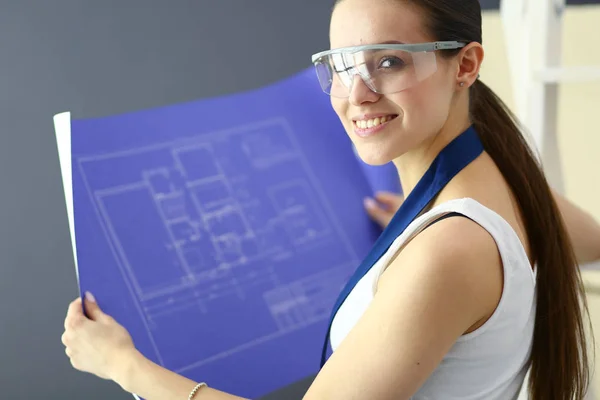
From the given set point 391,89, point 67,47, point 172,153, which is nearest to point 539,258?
point 391,89

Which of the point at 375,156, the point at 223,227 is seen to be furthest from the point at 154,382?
the point at 375,156

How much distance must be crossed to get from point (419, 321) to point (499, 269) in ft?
0.49

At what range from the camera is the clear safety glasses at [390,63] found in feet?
3.34

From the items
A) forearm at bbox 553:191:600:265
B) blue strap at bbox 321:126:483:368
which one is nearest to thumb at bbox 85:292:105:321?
blue strap at bbox 321:126:483:368

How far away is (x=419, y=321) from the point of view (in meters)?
0.86

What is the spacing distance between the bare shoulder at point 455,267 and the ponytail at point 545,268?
8.8 inches

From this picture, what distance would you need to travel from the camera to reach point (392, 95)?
1.04 meters

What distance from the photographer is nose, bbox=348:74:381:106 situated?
105cm

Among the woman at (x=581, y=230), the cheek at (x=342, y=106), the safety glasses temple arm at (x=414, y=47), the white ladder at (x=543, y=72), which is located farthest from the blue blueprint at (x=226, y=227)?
the white ladder at (x=543, y=72)

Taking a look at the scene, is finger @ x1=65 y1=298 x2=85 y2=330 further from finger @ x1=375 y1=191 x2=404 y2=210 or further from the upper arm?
finger @ x1=375 y1=191 x2=404 y2=210

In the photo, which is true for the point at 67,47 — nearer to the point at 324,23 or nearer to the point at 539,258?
the point at 324,23

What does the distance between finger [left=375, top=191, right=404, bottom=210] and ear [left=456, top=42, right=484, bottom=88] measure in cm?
46

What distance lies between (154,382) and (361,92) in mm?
513

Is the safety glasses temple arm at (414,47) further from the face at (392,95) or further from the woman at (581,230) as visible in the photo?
the woman at (581,230)
